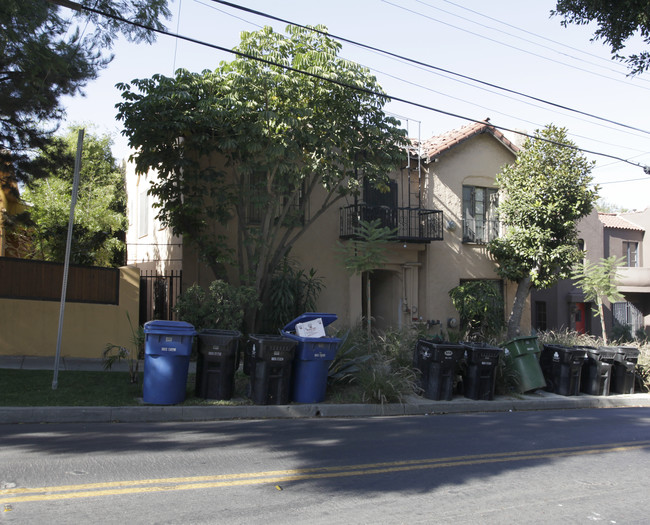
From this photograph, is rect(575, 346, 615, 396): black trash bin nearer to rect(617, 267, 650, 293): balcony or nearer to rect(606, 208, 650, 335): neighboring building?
rect(606, 208, 650, 335): neighboring building

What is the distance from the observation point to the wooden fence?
12734 mm

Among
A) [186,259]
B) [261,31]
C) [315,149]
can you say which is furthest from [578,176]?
[186,259]

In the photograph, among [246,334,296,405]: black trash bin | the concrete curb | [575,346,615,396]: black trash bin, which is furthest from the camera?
[575,346,615,396]: black trash bin

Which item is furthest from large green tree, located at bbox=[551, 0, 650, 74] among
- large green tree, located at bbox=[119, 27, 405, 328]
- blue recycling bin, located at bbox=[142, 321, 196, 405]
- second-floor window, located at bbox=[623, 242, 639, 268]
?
second-floor window, located at bbox=[623, 242, 639, 268]

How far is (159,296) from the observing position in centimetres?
1730

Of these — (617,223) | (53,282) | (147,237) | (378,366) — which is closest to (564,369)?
(378,366)

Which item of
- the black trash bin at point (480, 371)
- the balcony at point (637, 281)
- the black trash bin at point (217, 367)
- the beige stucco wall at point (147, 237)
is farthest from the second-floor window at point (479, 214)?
the black trash bin at point (217, 367)

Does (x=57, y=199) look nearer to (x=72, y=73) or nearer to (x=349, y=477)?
(x=72, y=73)

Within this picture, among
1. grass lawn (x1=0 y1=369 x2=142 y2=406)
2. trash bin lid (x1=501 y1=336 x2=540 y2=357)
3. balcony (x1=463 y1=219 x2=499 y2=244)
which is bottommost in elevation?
grass lawn (x1=0 y1=369 x2=142 y2=406)

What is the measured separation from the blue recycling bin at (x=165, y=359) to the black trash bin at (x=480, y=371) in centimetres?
549

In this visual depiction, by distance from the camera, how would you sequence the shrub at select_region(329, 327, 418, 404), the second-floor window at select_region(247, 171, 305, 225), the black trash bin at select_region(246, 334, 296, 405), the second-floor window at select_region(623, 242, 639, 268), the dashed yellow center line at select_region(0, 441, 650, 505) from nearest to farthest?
the dashed yellow center line at select_region(0, 441, 650, 505) → the black trash bin at select_region(246, 334, 296, 405) → the shrub at select_region(329, 327, 418, 404) → the second-floor window at select_region(247, 171, 305, 225) → the second-floor window at select_region(623, 242, 639, 268)

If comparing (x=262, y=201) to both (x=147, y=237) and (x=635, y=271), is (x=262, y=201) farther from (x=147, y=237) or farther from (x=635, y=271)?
(x=635, y=271)

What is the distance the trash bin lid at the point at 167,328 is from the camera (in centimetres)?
915

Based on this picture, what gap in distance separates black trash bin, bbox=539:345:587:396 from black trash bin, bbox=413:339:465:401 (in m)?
3.02
